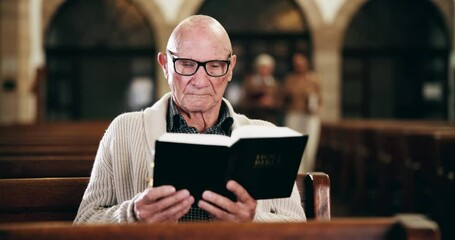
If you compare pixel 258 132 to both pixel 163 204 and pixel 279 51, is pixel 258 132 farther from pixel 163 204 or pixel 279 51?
pixel 279 51

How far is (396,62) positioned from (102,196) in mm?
13164

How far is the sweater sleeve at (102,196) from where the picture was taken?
184 centimetres

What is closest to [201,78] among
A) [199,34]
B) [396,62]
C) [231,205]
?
[199,34]

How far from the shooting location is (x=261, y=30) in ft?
45.9

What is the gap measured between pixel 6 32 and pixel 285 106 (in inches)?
194

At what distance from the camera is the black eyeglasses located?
198 centimetres

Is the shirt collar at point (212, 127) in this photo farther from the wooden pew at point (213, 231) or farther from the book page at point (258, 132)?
the wooden pew at point (213, 231)

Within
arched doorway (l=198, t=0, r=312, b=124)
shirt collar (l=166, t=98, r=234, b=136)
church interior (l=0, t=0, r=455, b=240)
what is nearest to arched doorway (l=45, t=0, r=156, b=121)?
church interior (l=0, t=0, r=455, b=240)

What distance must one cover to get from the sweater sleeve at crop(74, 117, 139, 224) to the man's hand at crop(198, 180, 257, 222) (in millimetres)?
300

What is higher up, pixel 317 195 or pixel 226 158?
pixel 226 158

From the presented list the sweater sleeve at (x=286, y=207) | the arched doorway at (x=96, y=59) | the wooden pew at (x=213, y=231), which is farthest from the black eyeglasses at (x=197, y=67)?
the arched doorway at (x=96, y=59)

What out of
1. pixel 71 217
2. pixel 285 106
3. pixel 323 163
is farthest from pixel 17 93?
pixel 71 217

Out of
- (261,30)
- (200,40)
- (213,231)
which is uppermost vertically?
(261,30)

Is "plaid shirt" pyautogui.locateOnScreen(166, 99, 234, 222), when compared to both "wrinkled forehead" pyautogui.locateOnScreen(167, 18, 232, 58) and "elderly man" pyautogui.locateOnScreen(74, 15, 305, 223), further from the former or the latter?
"wrinkled forehead" pyautogui.locateOnScreen(167, 18, 232, 58)
